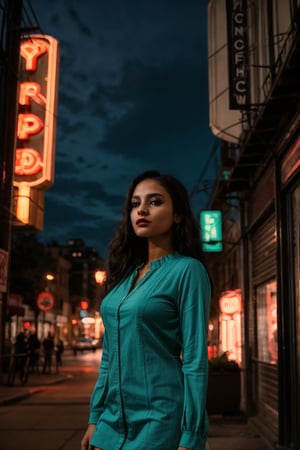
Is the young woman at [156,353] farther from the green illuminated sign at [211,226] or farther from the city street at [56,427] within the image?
the green illuminated sign at [211,226]

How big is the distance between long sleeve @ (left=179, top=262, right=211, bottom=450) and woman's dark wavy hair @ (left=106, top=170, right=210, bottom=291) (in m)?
0.29

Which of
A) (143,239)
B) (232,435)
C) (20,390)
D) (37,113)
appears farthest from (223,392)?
(37,113)

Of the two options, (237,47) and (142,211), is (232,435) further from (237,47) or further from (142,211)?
(142,211)

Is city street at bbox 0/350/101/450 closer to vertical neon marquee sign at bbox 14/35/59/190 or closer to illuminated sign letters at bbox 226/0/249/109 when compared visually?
illuminated sign letters at bbox 226/0/249/109

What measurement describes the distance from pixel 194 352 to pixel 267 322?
8.79 m

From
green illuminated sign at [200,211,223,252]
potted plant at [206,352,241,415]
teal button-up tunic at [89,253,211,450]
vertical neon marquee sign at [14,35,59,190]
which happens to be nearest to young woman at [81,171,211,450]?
teal button-up tunic at [89,253,211,450]

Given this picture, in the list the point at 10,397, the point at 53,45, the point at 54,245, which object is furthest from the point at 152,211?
the point at 54,245

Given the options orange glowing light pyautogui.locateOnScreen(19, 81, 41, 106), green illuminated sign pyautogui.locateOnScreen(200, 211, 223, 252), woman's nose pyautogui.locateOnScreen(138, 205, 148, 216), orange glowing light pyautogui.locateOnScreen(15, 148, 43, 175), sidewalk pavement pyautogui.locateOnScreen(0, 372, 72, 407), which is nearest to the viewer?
woman's nose pyautogui.locateOnScreen(138, 205, 148, 216)

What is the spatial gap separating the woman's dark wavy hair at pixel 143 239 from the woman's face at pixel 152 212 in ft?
0.13

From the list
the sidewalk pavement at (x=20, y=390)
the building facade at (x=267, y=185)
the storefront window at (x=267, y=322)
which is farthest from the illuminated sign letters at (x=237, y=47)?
the sidewalk pavement at (x=20, y=390)

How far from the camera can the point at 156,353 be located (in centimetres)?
239

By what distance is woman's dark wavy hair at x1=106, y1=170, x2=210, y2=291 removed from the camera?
278 cm

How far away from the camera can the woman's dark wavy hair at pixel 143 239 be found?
2777 millimetres

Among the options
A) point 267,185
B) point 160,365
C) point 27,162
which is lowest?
point 160,365
